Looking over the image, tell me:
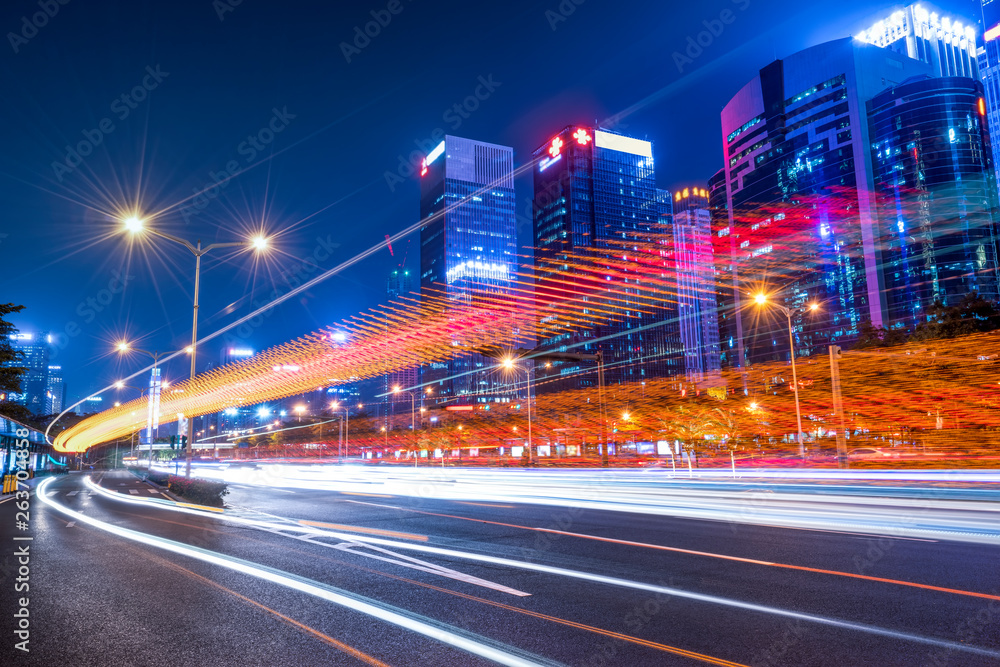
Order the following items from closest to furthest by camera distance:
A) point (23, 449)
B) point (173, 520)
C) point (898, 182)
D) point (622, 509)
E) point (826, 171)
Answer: point (173, 520) < point (622, 509) < point (23, 449) < point (898, 182) < point (826, 171)

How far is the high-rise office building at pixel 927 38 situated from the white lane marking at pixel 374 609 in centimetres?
16948

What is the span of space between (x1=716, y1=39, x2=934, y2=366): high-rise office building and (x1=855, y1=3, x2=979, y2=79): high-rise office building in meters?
9.39

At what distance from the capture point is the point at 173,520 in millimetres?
17078

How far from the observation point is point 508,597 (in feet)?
25.1

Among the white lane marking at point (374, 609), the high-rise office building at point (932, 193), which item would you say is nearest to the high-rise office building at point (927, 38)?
the high-rise office building at point (932, 193)

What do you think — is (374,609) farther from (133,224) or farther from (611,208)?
(611,208)

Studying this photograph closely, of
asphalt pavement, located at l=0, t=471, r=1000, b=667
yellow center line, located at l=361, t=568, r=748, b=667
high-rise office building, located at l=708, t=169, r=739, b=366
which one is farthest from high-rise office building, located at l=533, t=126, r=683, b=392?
yellow center line, located at l=361, t=568, r=748, b=667

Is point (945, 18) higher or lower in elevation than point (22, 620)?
higher

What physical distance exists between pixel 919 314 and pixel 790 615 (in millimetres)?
128230

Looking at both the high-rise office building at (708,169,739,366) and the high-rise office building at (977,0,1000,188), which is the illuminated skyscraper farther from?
the high-rise office building at (977,0,1000,188)

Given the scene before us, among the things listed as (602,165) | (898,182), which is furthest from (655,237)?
(898,182)

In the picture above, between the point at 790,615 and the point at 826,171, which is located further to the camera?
the point at 826,171

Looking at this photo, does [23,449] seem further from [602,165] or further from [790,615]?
[602,165]

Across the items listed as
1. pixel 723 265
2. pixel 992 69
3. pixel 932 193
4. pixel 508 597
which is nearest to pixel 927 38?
pixel 992 69
